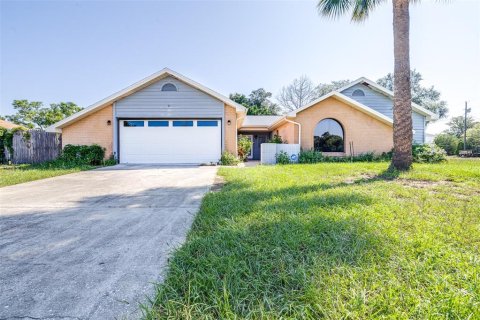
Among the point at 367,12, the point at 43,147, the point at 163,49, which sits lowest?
the point at 43,147

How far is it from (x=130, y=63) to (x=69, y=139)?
5617mm

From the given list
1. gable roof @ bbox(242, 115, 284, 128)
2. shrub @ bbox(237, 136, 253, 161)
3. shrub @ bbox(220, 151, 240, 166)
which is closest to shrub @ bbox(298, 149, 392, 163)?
shrub @ bbox(220, 151, 240, 166)

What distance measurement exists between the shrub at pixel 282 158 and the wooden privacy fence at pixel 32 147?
13.4 metres

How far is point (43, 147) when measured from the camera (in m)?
13.5

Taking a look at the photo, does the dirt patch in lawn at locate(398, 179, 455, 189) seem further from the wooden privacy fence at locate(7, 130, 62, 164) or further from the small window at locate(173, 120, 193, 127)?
the wooden privacy fence at locate(7, 130, 62, 164)

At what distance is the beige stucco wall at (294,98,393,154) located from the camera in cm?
1305

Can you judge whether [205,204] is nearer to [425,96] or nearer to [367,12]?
[367,12]

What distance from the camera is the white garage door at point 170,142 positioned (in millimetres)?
12781

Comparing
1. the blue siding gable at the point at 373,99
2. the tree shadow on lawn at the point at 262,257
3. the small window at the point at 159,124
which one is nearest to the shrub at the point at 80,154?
the small window at the point at 159,124

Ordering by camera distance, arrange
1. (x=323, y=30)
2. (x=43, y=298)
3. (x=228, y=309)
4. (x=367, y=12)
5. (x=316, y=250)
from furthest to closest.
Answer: (x=323, y=30) < (x=367, y=12) < (x=316, y=250) < (x=43, y=298) < (x=228, y=309)

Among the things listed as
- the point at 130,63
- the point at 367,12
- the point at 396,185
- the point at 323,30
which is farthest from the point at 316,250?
the point at 130,63

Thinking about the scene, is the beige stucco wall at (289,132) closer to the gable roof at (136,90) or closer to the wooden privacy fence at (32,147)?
the gable roof at (136,90)

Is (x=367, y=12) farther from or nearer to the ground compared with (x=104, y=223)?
farther from the ground

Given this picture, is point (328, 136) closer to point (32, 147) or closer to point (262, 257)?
point (262, 257)
